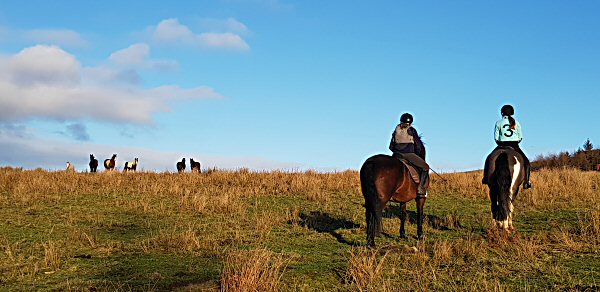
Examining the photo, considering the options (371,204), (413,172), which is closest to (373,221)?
(371,204)

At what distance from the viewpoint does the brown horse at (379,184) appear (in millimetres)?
10250

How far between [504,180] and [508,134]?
1221 mm

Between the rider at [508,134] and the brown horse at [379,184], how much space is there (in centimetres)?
195

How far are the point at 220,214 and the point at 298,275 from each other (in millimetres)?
7059

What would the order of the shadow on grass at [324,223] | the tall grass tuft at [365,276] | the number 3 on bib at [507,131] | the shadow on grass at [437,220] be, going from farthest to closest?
1. the shadow on grass at [437,220]
2. the shadow on grass at [324,223]
3. the number 3 on bib at [507,131]
4. the tall grass tuft at [365,276]

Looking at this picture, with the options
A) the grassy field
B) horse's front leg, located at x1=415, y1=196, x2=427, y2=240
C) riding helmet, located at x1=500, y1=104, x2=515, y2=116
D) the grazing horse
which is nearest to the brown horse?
the grassy field

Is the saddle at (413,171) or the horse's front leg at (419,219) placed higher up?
the saddle at (413,171)

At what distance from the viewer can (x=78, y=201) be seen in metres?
16.2

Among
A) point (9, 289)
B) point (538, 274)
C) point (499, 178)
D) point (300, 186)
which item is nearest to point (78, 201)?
point (300, 186)

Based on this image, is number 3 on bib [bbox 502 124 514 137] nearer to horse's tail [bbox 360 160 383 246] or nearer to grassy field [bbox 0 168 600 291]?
grassy field [bbox 0 168 600 291]

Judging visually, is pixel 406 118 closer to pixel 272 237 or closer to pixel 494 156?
pixel 494 156

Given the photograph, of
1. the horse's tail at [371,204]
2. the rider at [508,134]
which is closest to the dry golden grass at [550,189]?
the rider at [508,134]

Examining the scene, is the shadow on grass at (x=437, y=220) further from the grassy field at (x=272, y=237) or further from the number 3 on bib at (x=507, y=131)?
the number 3 on bib at (x=507, y=131)

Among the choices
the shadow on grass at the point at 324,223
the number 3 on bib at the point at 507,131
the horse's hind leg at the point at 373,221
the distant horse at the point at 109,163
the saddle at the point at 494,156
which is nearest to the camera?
the horse's hind leg at the point at 373,221
